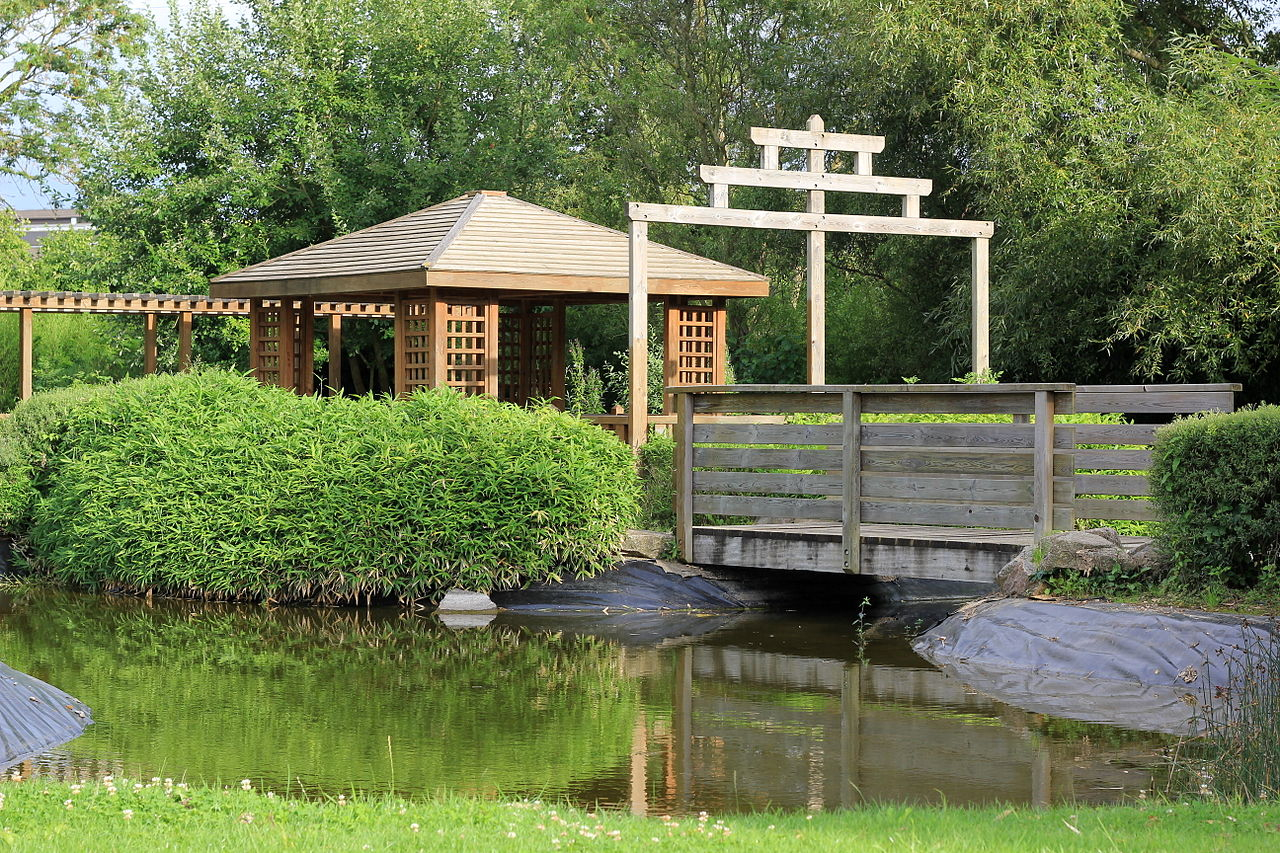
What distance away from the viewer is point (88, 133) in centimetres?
2792

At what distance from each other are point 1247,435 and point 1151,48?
50.9 ft

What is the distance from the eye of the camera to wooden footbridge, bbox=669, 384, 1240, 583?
10.8 m

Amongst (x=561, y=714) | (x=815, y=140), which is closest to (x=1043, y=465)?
(x=561, y=714)

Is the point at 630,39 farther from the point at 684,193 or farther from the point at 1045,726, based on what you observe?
the point at 1045,726

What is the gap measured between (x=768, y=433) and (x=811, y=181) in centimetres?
404

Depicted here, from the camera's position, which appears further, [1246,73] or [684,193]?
[684,193]

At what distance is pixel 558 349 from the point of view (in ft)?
64.5

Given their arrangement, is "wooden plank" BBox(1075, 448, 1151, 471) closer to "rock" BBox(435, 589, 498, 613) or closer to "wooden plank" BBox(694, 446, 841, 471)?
"wooden plank" BBox(694, 446, 841, 471)

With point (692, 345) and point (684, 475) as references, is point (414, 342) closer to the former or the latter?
point (692, 345)

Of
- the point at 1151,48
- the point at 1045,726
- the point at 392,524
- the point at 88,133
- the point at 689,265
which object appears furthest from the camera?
the point at 88,133

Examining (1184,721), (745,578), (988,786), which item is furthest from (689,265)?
(988,786)

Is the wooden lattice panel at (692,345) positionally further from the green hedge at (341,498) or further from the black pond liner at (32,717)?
the black pond liner at (32,717)

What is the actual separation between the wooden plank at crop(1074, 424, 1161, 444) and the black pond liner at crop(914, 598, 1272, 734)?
1437mm

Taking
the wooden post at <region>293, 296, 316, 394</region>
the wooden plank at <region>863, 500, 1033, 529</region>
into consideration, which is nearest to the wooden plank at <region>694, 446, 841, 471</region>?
the wooden plank at <region>863, 500, 1033, 529</region>
